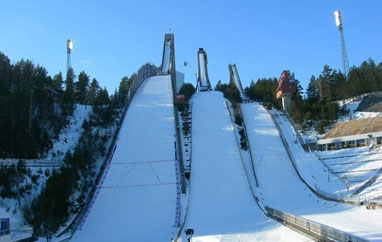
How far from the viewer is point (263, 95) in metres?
32.1

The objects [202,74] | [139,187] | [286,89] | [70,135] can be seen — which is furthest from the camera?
[202,74]

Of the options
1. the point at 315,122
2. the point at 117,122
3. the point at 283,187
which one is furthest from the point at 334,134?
the point at 117,122

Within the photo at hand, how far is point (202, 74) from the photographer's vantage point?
39062mm

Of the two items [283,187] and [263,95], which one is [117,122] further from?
[263,95]

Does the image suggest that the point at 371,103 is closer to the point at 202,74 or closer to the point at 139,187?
the point at 139,187

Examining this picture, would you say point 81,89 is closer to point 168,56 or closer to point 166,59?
point 166,59

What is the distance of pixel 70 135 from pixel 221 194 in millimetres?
8455

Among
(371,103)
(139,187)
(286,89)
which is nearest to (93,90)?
(286,89)

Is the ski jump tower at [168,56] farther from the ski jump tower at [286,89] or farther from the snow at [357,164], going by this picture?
the snow at [357,164]

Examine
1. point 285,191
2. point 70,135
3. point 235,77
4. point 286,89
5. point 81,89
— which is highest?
point 235,77

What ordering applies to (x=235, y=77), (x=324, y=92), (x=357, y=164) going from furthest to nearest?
(x=235, y=77), (x=324, y=92), (x=357, y=164)

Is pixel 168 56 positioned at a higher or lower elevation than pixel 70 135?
higher

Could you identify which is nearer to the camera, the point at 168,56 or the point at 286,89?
the point at 286,89

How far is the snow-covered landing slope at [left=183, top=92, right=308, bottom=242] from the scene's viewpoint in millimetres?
10633
